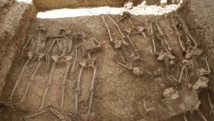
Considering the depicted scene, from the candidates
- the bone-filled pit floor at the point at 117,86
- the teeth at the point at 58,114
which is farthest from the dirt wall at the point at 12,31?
the teeth at the point at 58,114

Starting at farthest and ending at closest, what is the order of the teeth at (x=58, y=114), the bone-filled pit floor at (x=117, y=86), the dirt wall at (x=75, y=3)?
the dirt wall at (x=75, y=3), the bone-filled pit floor at (x=117, y=86), the teeth at (x=58, y=114)

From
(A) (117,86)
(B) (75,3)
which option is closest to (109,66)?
(A) (117,86)

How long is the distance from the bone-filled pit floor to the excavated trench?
0.04 feet

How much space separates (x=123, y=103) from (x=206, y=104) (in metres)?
1.09

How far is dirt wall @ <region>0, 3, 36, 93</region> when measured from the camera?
327 centimetres

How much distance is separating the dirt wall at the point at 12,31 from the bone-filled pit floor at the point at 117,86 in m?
0.16

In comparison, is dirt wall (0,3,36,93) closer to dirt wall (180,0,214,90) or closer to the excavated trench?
the excavated trench

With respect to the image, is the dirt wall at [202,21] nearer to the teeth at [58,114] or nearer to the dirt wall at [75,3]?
the dirt wall at [75,3]

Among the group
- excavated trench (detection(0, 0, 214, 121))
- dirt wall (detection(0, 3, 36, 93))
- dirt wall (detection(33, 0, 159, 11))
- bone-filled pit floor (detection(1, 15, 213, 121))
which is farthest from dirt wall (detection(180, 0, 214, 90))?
dirt wall (detection(0, 3, 36, 93))

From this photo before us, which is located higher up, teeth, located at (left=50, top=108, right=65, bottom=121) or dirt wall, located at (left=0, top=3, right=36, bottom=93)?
dirt wall, located at (left=0, top=3, right=36, bottom=93)

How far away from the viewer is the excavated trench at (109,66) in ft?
9.51

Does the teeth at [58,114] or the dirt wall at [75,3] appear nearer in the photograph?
the teeth at [58,114]

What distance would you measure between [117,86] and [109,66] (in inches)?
16.0

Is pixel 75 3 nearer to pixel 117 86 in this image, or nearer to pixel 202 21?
pixel 117 86
